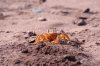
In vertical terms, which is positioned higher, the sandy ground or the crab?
the crab

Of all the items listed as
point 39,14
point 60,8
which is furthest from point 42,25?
point 60,8

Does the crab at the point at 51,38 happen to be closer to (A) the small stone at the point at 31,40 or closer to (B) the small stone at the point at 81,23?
(A) the small stone at the point at 31,40

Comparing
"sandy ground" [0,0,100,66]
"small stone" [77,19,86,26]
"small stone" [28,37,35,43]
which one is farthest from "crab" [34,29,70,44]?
"small stone" [77,19,86,26]

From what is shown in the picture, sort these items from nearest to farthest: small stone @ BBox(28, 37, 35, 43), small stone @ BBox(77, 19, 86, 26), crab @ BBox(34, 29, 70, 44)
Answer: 1. crab @ BBox(34, 29, 70, 44)
2. small stone @ BBox(28, 37, 35, 43)
3. small stone @ BBox(77, 19, 86, 26)

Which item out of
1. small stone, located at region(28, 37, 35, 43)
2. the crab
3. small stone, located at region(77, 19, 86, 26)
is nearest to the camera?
the crab

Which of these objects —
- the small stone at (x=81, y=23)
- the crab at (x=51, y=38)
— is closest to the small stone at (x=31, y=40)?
the crab at (x=51, y=38)

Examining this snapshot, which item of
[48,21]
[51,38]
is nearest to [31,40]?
[51,38]

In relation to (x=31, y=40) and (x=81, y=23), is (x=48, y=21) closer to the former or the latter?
(x=81, y=23)

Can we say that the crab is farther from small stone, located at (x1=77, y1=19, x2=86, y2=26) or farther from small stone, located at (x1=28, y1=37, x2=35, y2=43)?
small stone, located at (x1=77, y1=19, x2=86, y2=26)

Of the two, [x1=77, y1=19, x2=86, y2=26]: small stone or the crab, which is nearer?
the crab
